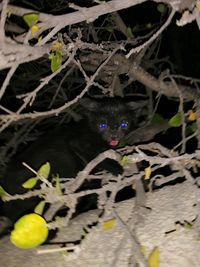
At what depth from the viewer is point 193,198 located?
1.73m

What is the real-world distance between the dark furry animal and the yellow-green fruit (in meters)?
1.49

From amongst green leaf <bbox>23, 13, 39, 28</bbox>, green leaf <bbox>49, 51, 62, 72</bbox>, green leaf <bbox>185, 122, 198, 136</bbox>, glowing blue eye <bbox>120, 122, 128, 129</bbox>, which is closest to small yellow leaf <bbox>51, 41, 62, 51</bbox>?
green leaf <bbox>49, 51, 62, 72</bbox>

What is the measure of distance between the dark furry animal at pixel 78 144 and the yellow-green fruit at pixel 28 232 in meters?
1.49

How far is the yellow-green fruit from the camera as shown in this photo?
1.30 m

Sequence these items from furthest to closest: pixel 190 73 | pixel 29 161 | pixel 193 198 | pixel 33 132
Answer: pixel 190 73
pixel 33 132
pixel 29 161
pixel 193 198

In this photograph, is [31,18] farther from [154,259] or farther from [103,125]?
[103,125]

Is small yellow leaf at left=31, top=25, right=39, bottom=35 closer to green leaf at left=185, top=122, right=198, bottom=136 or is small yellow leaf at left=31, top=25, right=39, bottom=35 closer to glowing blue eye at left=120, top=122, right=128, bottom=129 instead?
green leaf at left=185, top=122, right=198, bottom=136

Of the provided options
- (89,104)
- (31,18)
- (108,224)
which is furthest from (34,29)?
(89,104)

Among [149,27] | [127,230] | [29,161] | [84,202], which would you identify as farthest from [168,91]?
[127,230]

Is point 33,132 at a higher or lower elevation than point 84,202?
higher

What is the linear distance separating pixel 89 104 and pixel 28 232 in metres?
2.21

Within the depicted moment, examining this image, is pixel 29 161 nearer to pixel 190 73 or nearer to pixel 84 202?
pixel 84 202

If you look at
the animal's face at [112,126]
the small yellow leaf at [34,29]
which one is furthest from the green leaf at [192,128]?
the small yellow leaf at [34,29]

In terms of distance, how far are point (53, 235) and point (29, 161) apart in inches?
51.7
